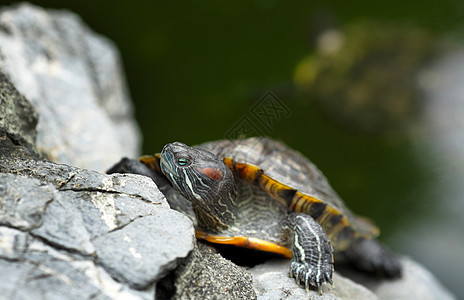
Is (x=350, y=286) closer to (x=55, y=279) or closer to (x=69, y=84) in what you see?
(x=55, y=279)

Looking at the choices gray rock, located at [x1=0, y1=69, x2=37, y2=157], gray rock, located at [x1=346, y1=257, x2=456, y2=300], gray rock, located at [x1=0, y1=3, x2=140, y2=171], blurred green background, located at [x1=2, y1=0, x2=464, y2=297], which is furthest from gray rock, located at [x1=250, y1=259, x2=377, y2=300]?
blurred green background, located at [x1=2, y1=0, x2=464, y2=297]

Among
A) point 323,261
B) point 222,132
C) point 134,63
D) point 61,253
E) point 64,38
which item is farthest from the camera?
point 134,63

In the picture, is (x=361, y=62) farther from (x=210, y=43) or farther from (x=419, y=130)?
(x=210, y=43)

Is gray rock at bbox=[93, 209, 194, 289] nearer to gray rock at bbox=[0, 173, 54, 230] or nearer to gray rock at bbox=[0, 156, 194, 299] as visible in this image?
gray rock at bbox=[0, 156, 194, 299]

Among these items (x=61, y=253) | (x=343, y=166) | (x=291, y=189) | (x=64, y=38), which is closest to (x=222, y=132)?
(x=343, y=166)

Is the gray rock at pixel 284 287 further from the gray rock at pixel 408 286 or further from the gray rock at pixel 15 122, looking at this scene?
the gray rock at pixel 15 122

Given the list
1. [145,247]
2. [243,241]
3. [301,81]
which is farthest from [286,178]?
[301,81]
